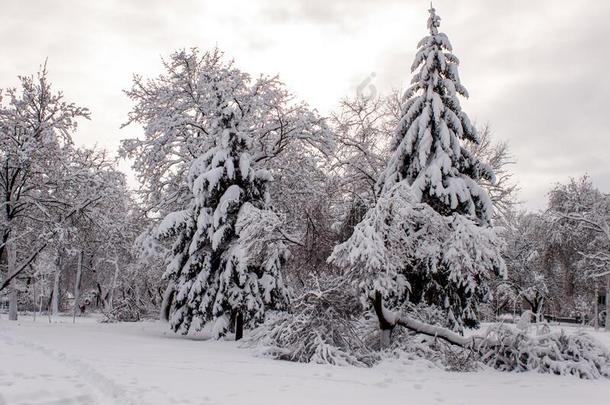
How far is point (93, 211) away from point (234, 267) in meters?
7.54

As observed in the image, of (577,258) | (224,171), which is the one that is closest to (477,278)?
(224,171)

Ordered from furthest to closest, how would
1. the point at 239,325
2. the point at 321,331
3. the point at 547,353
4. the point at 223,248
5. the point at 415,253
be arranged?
the point at 223,248 < the point at 239,325 < the point at 415,253 < the point at 321,331 < the point at 547,353

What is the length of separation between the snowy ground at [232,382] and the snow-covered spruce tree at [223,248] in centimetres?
364

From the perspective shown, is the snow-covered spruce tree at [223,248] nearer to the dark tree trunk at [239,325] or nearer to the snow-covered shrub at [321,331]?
the dark tree trunk at [239,325]

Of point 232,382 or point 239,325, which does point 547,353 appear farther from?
point 239,325

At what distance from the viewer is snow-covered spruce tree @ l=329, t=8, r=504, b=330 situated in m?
12.0

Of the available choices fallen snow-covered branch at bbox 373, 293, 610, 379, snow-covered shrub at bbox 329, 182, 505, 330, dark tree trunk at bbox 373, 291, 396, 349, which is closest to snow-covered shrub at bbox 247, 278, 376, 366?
dark tree trunk at bbox 373, 291, 396, 349

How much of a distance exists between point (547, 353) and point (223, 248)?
32.3 feet

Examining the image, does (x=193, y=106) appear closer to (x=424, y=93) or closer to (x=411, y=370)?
(x=424, y=93)

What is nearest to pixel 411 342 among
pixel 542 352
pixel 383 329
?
pixel 383 329

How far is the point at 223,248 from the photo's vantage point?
1662 centimetres

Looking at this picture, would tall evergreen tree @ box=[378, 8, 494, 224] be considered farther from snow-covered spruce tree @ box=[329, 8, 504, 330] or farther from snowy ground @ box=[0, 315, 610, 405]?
snowy ground @ box=[0, 315, 610, 405]

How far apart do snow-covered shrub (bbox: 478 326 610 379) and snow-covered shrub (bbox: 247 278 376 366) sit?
2.87 m

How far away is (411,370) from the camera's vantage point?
437 inches
